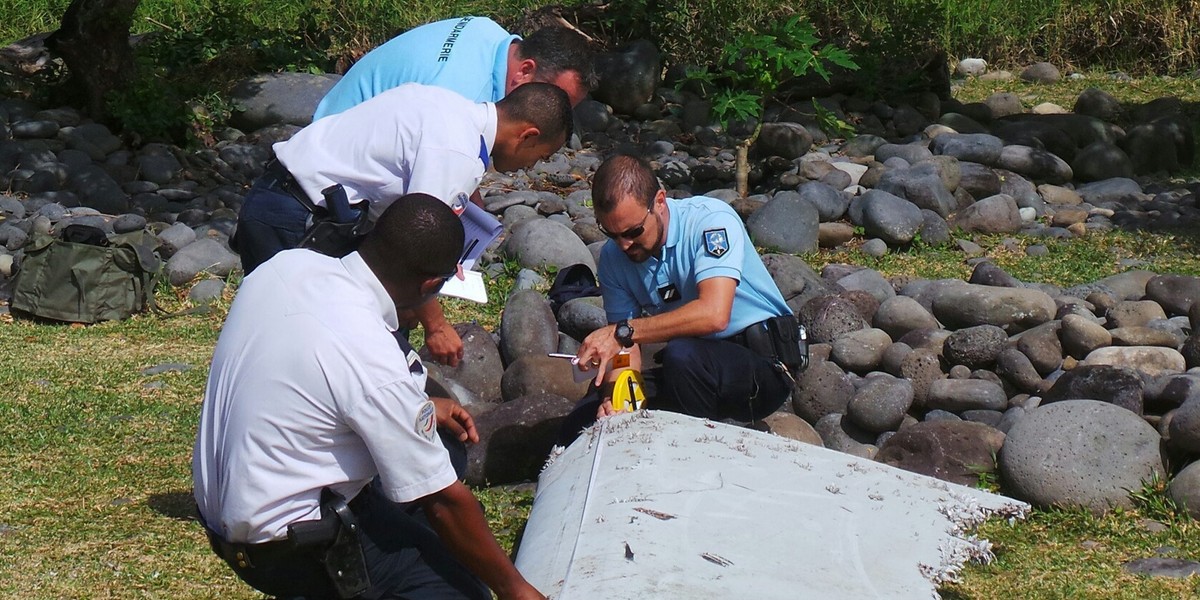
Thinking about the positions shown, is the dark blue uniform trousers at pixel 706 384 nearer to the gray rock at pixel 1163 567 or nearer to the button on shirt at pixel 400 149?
the button on shirt at pixel 400 149

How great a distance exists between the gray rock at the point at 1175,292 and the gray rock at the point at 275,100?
720 centimetres

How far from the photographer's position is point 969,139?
1009 cm

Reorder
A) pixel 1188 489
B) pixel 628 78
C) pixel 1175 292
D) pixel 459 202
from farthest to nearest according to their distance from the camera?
pixel 628 78 → pixel 1175 292 → pixel 1188 489 → pixel 459 202

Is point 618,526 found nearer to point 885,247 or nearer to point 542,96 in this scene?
point 542,96

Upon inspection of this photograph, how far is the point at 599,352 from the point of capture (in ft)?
14.7

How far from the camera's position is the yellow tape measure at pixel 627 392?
4.40 m

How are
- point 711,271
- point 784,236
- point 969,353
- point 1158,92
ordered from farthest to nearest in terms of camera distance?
point 1158,92
point 784,236
point 969,353
point 711,271

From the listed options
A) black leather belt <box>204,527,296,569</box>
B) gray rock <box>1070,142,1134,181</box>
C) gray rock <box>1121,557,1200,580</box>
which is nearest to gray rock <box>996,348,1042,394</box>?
gray rock <box>1121,557,1200,580</box>

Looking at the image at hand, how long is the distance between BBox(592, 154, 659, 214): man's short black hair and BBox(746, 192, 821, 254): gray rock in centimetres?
388

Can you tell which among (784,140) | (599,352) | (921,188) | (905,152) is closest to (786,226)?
(921,188)

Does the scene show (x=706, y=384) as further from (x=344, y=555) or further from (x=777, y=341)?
(x=344, y=555)

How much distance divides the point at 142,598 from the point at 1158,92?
1182cm

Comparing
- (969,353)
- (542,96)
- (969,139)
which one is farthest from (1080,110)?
(542,96)

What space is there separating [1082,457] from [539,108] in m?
2.15
